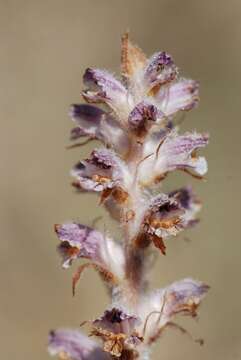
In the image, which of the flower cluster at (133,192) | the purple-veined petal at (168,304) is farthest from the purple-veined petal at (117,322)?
the purple-veined petal at (168,304)

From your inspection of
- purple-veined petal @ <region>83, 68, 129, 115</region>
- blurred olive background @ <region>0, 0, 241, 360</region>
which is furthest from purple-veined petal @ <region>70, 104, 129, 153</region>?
blurred olive background @ <region>0, 0, 241, 360</region>

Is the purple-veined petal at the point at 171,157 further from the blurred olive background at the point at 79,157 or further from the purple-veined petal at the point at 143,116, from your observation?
the blurred olive background at the point at 79,157

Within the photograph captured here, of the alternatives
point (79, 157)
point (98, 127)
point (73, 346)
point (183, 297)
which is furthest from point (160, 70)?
point (79, 157)

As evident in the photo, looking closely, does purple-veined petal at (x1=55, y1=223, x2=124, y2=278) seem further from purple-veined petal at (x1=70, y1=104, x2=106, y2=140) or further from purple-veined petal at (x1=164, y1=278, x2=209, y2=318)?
purple-veined petal at (x1=70, y1=104, x2=106, y2=140)

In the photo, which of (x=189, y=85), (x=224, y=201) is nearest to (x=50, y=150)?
(x=224, y=201)

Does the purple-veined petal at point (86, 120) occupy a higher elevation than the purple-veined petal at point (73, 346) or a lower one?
higher

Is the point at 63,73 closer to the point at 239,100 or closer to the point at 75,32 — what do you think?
the point at 75,32

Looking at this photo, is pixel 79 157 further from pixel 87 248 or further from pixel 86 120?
pixel 87 248
